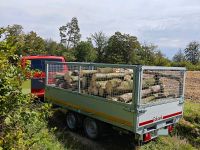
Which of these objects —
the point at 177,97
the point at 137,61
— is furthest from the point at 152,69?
the point at 137,61

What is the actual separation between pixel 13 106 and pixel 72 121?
550cm

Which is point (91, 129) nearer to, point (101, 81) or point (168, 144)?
point (101, 81)

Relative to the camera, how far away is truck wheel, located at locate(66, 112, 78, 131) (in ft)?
26.9

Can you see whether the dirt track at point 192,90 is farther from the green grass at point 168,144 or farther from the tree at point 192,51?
the tree at point 192,51

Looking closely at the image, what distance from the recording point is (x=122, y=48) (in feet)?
207

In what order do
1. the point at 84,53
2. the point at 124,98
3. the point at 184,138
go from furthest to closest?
1. the point at 84,53
2. the point at 184,138
3. the point at 124,98

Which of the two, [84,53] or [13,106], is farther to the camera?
[84,53]

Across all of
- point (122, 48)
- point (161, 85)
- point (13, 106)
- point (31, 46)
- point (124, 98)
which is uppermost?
point (122, 48)

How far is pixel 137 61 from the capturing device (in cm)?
5966

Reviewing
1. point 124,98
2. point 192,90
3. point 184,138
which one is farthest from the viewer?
point 192,90

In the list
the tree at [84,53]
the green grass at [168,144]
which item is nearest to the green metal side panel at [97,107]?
the green grass at [168,144]

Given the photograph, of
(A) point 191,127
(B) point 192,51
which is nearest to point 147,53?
(B) point 192,51

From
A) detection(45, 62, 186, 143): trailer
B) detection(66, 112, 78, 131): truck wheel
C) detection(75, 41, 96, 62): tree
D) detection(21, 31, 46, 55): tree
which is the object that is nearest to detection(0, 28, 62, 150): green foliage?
detection(21, 31, 46, 55): tree

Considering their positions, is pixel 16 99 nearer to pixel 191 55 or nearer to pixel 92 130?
pixel 92 130
